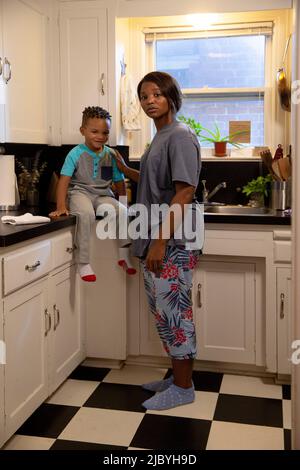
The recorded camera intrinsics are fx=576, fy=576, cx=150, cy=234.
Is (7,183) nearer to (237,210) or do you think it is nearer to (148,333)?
(148,333)

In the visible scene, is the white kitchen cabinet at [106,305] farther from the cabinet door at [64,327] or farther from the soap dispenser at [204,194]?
the soap dispenser at [204,194]

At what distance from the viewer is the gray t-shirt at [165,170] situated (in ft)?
7.95

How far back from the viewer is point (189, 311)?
8.74 ft

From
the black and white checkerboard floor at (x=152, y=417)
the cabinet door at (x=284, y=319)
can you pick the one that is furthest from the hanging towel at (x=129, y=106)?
the black and white checkerboard floor at (x=152, y=417)

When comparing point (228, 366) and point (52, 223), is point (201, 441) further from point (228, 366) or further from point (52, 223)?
point (52, 223)

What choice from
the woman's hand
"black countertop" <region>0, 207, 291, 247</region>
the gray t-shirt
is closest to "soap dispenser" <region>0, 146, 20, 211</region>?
"black countertop" <region>0, 207, 291, 247</region>

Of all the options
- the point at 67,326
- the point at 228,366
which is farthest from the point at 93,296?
the point at 228,366

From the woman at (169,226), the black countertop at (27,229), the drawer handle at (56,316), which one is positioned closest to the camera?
the black countertop at (27,229)

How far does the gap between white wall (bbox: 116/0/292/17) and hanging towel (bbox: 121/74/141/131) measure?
39cm

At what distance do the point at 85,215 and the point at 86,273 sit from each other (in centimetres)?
29

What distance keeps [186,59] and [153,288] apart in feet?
5.76

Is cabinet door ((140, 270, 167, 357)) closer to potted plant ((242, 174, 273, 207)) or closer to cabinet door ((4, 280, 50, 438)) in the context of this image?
cabinet door ((4, 280, 50, 438))

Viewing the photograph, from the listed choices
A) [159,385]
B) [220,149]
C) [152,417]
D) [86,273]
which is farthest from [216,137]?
[152,417]

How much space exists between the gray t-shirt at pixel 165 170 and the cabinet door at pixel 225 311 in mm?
565
